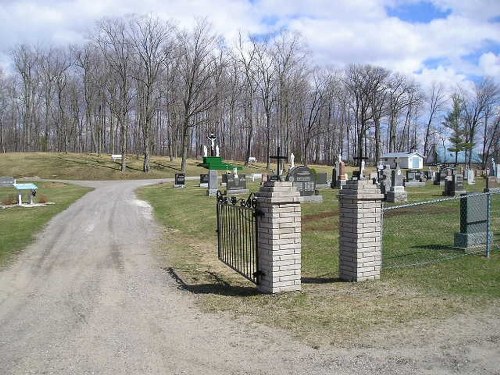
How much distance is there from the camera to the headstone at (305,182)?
19239 mm

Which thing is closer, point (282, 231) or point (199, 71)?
point (282, 231)

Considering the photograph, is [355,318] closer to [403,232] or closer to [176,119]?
[403,232]

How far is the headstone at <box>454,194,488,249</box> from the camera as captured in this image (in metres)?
8.98

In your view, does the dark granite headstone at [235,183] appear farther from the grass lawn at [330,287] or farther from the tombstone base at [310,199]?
the grass lawn at [330,287]

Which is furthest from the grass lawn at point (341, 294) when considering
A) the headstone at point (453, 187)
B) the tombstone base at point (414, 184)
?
the tombstone base at point (414, 184)

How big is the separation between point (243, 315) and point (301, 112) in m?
71.9

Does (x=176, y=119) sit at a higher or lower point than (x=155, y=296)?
higher

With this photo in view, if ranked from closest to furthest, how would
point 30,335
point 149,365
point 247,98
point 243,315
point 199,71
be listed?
point 149,365 < point 30,335 < point 243,315 < point 199,71 < point 247,98

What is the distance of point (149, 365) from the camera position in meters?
4.26

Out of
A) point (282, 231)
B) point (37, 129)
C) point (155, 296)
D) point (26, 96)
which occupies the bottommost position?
point (155, 296)

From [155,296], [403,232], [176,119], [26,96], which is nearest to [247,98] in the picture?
[176,119]

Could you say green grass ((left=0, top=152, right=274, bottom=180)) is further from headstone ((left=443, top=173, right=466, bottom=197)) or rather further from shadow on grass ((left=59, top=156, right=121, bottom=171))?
headstone ((left=443, top=173, right=466, bottom=197))

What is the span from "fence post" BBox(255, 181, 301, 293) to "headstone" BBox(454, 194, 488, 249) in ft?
13.7

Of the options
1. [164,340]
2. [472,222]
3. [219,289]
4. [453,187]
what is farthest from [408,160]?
[164,340]
